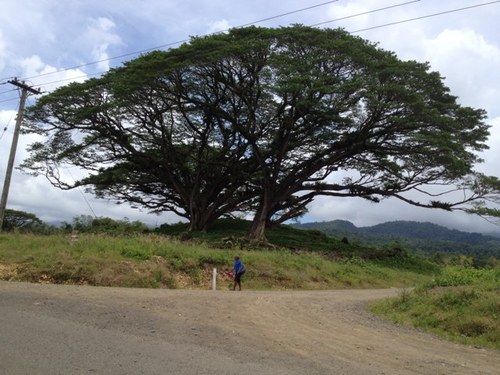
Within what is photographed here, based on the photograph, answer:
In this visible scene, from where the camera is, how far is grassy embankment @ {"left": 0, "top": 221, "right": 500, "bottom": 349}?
457 inches

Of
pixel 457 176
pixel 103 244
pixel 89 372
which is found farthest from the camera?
pixel 457 176

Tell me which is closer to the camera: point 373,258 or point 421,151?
point 421,151

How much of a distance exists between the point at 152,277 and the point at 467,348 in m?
11.7

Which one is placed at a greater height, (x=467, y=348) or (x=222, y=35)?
(x=222, y=35)

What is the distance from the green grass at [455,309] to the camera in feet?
34.4

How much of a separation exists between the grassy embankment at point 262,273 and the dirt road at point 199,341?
138cm

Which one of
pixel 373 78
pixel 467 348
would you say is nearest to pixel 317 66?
pixel 373 78

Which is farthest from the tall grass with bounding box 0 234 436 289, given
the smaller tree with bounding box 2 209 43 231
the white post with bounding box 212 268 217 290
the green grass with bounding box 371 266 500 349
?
the smaller tree with bounding box 2 209 43 231

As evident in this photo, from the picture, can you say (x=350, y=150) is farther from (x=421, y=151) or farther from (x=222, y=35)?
(x=222, y=35)

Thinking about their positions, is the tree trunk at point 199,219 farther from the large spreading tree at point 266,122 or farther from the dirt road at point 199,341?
the dirt road at point 199,341

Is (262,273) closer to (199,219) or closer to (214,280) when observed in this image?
(214,280)

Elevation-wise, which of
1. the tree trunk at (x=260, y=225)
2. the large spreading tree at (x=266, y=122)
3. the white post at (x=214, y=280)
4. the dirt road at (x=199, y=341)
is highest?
the large spreading tree at (x=266, y=122)

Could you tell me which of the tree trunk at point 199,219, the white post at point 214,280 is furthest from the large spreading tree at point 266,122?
the white post at point 214,280

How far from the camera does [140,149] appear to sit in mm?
39969
